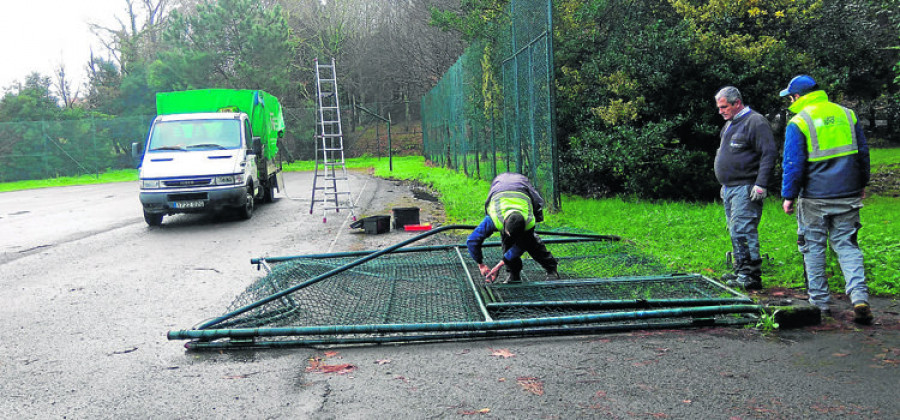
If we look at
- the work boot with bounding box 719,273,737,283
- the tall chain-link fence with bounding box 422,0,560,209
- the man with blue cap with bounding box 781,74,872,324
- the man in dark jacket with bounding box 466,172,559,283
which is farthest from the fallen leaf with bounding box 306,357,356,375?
the tall chain-link fence with bounding box 422,0,560,209

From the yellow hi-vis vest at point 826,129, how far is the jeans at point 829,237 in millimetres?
391

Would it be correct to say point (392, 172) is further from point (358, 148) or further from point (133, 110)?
point (133, 110)

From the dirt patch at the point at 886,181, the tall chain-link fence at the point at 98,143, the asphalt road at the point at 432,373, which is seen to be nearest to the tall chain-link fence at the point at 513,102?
the asphalt road at the point at 432,373

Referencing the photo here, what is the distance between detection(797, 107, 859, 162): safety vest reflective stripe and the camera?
5.43 metres

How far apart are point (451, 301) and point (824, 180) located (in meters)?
3.33

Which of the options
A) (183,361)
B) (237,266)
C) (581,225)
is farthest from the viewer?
(581,225)

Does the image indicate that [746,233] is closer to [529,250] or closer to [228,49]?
[529,250]

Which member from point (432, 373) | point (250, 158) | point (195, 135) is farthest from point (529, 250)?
point (195, 135)

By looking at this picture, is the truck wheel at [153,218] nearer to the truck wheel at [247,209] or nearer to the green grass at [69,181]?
the truck wheel at [247,209]

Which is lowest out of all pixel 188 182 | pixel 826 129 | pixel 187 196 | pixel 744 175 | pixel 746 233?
pixel 746 233

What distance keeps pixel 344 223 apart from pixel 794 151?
881 cm

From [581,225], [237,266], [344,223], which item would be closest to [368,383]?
[237,266]

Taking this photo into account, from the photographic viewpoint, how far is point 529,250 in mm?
6707

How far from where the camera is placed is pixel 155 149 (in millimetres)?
14047
